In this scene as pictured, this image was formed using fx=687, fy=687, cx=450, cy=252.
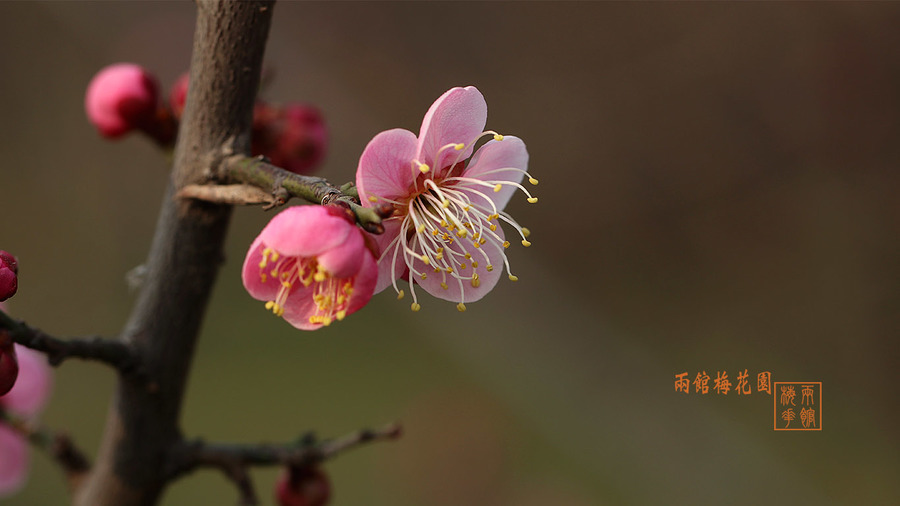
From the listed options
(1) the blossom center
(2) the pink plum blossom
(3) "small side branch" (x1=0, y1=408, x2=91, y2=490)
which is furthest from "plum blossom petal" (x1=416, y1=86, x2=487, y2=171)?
(2) the pink plum blossom

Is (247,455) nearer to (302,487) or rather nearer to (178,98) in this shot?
(302,487)

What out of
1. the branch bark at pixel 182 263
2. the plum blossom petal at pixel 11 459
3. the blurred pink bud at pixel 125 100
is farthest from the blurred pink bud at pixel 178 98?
the plum blossom petal at pixel 11 459

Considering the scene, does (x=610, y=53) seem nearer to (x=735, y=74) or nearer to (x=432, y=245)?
(x=735, y=74)

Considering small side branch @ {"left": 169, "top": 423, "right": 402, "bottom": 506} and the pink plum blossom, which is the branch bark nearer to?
small side branch @ {"left": 169, "top": 423, "right": 402, "bottom": 506}

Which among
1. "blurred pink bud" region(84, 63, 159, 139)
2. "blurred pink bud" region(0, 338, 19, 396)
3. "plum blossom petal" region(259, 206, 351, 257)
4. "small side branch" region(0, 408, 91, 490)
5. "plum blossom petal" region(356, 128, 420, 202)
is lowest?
"small side branch" region(0, 408, 91, 490)

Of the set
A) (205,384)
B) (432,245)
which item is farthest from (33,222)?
(432,245)

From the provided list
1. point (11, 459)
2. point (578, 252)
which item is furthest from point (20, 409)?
point (578, 252)

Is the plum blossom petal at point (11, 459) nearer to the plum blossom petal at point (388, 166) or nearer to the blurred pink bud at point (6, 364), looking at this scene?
the blurred pink bud at point (6, 364)
